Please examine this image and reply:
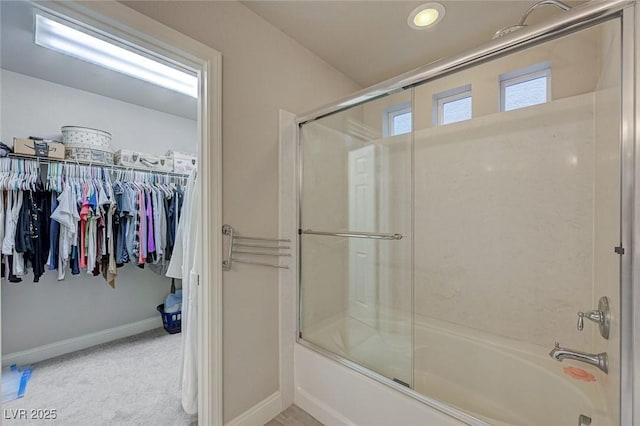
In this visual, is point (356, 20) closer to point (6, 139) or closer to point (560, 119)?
point (560, 119)

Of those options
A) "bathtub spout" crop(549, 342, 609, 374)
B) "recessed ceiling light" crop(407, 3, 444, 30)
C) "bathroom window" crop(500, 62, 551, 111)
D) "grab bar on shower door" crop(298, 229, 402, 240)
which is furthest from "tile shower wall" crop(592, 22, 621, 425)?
"grab bar on shower door" crop(298, 229, 402, 240)

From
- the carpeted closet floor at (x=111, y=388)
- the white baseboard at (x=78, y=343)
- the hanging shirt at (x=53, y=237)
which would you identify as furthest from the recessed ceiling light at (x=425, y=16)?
the white baseboard at (x=78, y=343)

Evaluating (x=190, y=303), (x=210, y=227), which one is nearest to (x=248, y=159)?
(x=210, y=227)

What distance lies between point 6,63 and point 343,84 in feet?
8.81

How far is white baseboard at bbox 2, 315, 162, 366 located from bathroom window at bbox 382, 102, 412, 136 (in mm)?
3200

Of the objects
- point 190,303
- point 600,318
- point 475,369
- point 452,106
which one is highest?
point 452,106

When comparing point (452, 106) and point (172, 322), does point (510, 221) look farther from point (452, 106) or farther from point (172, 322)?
point (172, 322)

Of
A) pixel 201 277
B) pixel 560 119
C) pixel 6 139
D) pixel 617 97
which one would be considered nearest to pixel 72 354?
pixel 6 139

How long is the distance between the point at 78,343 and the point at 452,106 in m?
3.95

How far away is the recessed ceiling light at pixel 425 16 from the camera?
155cm

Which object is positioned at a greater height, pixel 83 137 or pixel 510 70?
pixel 510 70

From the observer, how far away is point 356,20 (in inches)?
65.5

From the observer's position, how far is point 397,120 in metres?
1.87

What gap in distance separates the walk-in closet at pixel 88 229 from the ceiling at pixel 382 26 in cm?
80
